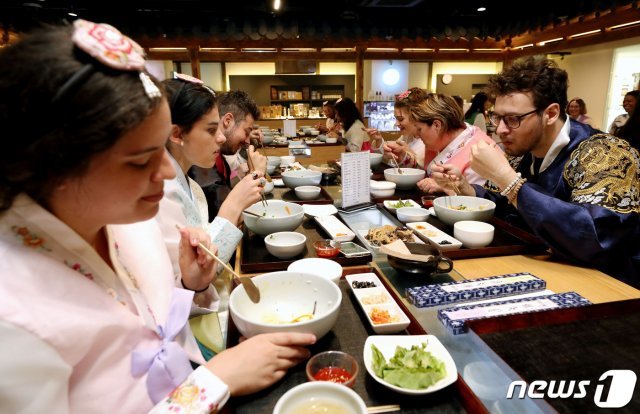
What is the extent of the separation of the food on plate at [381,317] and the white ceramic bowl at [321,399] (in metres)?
0.37

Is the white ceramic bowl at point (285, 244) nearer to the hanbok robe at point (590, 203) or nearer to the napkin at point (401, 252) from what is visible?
the napkin at point (401, 252)

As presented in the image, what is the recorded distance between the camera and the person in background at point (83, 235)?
73 cm

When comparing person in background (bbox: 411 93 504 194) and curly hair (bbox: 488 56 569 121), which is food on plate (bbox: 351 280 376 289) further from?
person in background (bbox: 411 93 504 194)

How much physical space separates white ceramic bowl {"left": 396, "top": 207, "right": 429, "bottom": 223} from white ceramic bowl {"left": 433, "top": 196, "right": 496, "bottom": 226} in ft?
0.27

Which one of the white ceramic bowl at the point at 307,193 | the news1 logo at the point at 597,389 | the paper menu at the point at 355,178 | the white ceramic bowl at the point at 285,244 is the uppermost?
the paper menu at the point at 355,178

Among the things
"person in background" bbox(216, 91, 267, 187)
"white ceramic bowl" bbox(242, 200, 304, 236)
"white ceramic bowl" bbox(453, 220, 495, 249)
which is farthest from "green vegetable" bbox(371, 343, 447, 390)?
"person in background" bbox(216, 91, 267, 187)

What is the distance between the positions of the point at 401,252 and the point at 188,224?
3.41 feet

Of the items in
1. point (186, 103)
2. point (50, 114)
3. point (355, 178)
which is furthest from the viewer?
point (355, 178)

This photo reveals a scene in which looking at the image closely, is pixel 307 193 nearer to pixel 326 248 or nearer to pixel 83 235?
pixel 326 248

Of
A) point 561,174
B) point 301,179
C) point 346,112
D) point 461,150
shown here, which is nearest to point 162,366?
point 561,174

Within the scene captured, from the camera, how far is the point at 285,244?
1875 mm

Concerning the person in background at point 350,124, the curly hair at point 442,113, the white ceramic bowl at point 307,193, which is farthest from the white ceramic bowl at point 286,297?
the person in background at point 350,124

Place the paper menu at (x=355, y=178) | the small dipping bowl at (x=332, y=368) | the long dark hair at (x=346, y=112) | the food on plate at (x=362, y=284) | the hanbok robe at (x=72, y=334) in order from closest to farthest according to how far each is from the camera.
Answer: the hanbok robe at (x=72, y=334) < the small dipping bowl at (x=332, y=368) < the food on plate at (x=362, y=284) < the paper menu at (x=355, y=178) < the long dark hair at (x=346, y=112)

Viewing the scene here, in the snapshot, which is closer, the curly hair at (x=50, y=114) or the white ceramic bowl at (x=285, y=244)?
the curly hair at (x=50, y=114)
